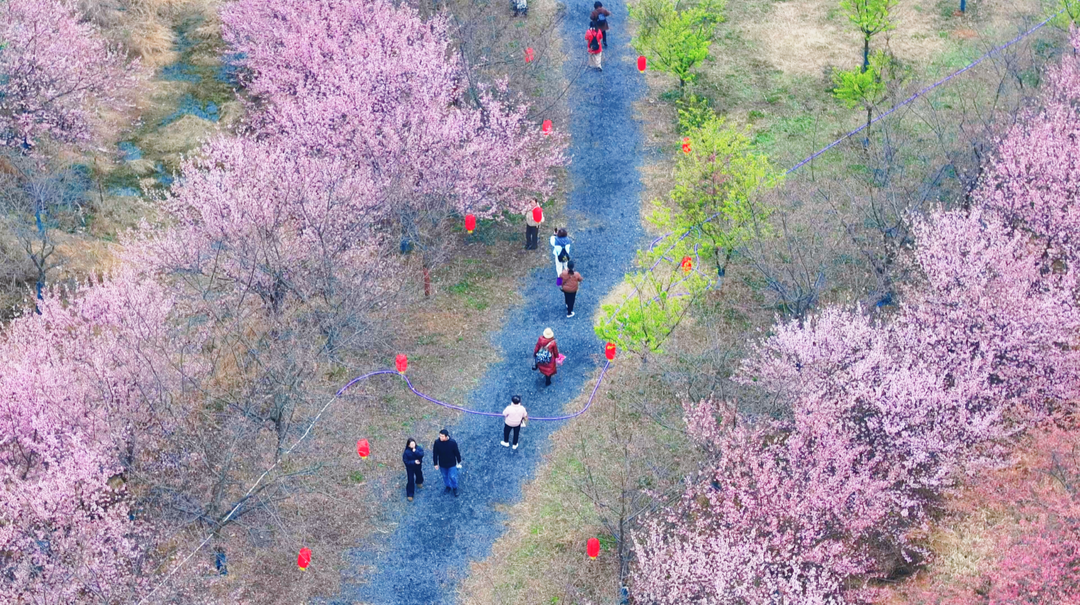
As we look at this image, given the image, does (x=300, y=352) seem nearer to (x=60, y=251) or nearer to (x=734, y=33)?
(x=60, y=251)

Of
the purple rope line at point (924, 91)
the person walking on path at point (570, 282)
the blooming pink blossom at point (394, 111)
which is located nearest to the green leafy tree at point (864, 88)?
the purple rope line at point (924, 91)

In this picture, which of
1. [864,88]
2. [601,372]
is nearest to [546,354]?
[601,372]

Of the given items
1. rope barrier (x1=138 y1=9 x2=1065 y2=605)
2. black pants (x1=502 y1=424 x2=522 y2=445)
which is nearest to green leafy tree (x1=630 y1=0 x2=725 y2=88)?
rope barrier (x1=138 y1=9 x2=1065 y2=605)

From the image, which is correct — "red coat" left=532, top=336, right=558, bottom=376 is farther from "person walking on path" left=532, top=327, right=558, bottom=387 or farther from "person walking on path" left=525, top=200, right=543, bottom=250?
"person walking on path" left=525, top=200, right=543, bottom=250

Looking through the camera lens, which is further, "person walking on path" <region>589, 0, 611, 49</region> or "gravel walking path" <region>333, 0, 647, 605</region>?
"person walking on path" <region>589, 0, 611, 49</region>

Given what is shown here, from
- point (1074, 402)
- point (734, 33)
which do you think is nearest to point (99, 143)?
point (734, 33)

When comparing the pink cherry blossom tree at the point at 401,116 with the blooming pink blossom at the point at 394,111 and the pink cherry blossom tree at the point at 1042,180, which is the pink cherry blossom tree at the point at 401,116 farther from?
the pink cherry blossom tree at the point at 1042,180
